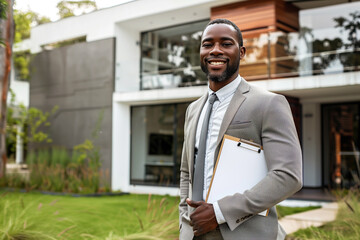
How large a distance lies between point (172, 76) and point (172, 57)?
80 centimetres

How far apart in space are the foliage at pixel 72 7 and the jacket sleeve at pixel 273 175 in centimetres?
2463

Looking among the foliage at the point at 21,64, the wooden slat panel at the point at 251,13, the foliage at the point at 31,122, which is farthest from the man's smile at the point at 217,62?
the foliage at the point at 21,64

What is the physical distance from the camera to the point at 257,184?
137 centimetres

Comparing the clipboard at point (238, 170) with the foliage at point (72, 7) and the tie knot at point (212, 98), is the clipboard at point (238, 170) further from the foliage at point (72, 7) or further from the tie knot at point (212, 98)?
the foliage at point (72, 7)

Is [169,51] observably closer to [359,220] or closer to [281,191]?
[359,220]

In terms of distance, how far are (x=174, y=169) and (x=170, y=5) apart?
4.44m

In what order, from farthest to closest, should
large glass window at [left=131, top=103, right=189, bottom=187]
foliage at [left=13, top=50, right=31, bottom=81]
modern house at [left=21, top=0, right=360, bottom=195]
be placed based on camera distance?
1. foliage at [left=13, top=50, right=31, bottom=81]
2. large glass window at [left=131, top=103, right=189, bottom=187]
3. modern house at [left=21, top=0, right=360, bottom=195]

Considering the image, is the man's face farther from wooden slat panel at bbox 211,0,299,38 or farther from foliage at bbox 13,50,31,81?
foliage at bbox 13,50,31,81

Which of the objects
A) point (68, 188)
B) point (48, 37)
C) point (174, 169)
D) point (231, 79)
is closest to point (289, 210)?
point (174, 169)

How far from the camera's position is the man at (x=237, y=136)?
1354mm

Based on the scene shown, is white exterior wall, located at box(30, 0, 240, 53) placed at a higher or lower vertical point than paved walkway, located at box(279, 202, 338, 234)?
higher

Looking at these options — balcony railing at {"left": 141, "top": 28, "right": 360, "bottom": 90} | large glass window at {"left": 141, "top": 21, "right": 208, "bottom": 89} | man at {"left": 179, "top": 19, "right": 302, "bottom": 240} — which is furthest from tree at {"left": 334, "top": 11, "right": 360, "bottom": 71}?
man at {"left": 179, "top": 19, "right": 302, "bottom": 240}

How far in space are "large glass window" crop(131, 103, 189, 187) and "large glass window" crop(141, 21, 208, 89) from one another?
891 millimetres

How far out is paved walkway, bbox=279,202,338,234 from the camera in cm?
619
